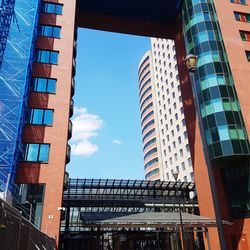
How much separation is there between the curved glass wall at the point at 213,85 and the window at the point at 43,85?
15753 millimetres

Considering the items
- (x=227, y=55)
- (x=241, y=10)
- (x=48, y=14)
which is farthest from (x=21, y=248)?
(x=241, y=10)

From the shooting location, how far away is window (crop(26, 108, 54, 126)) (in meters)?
28.4

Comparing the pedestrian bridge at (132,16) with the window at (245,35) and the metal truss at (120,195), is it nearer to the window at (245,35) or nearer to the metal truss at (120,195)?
the window at (245,35)

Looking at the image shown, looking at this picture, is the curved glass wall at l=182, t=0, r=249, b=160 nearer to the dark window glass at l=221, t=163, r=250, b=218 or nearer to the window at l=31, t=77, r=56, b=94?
the dark window glass at l=221, t=163, r=250, b=218

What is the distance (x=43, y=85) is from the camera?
30359mm

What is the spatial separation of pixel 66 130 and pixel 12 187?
24.4ft

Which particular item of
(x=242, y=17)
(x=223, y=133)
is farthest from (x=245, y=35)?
(x=223, y=133)

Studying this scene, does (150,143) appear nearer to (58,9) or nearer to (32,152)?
(58,9)

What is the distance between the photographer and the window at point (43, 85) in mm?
30047

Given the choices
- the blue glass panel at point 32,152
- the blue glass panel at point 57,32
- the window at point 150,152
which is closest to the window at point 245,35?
the blue glass panel at point 57,32

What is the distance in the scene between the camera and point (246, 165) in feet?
103

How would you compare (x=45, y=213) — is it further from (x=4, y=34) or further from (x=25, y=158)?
(x=4, y=34)

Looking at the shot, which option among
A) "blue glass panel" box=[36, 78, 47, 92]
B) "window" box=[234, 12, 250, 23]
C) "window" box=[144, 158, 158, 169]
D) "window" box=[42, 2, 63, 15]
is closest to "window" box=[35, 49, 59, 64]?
"blue glass panel" box=[36, 78, 47, 92]

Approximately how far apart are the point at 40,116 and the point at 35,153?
3.97 meters
